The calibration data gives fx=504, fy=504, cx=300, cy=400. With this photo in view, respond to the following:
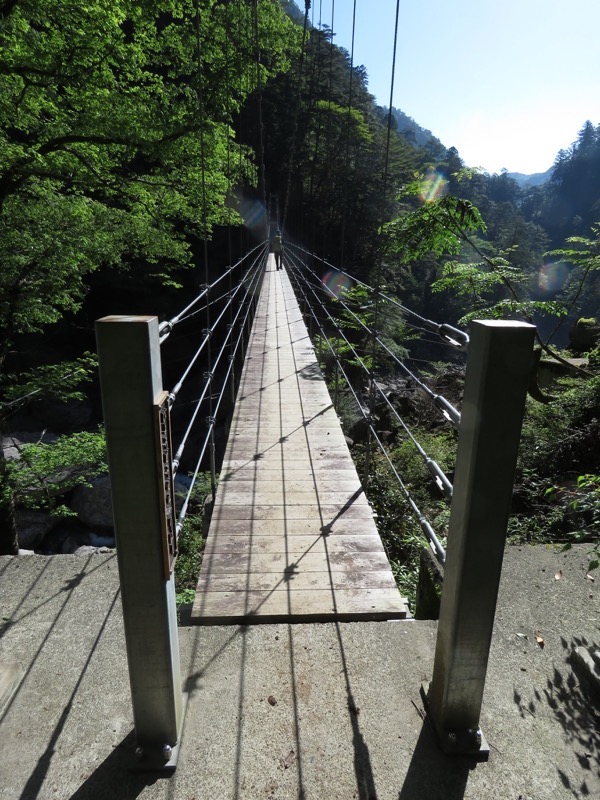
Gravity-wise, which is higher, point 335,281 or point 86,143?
point 86,143

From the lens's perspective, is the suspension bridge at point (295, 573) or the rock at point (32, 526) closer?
the suspension bridge at point (295, 573)

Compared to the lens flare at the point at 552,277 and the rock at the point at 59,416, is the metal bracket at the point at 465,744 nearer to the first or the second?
the rock at the point at 59,416

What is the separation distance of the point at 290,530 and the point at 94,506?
7.96m

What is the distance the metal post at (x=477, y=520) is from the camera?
986 millimetres

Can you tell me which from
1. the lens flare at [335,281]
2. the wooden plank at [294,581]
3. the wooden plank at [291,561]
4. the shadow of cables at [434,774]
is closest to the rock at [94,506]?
the wooden plank at [291,561]

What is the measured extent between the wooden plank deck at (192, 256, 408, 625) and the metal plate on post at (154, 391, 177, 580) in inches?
26.0

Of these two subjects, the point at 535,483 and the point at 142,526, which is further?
the point at 535,483

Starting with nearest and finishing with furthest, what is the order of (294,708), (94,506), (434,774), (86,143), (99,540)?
(434,774) < (294,708) < (86,143) < (99,540) < (94,506)

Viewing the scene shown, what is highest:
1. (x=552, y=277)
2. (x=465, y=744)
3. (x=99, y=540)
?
(x=465, y=744)

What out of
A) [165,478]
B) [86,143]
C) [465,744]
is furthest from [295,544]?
[86,143]

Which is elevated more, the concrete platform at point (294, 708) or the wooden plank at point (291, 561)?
the concrete platform at point (294, 708)

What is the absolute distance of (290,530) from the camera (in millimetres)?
2281

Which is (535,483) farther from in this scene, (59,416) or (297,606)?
(59,416)

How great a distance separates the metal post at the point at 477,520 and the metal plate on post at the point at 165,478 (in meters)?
0.63
